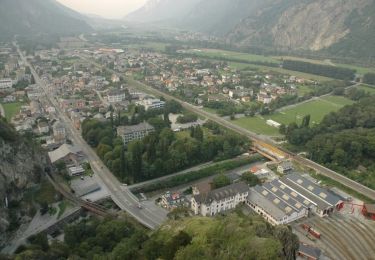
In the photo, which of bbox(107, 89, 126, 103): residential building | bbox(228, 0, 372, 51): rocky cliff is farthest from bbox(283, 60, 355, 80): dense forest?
bbox(107, 89, 126, 103): residential building

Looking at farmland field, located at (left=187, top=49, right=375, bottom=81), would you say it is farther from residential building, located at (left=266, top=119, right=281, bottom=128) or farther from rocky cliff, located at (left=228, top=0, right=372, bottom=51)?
residential building, located at (left=266, top=119, right=281, bottom=128)

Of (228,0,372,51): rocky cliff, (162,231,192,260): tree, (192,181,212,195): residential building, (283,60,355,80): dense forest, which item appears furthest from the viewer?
(228,0,372,51): rocky cliff

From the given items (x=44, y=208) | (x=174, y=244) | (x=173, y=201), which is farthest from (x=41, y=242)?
(x=173, y=201)

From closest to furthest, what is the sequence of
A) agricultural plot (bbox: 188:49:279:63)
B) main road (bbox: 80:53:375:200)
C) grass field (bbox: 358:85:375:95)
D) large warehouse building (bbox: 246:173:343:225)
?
large warehouse building (bbox: 246:173:343:225) < main road (bbox: 80:53:375:200) < grass field (bbox: 358:85:375:95) < agricultural plot (bbox: 188:49:279:63)

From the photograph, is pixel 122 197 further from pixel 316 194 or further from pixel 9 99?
pixel 9 99

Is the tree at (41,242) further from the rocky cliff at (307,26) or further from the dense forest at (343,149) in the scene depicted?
the rocky cliff at (307,26)

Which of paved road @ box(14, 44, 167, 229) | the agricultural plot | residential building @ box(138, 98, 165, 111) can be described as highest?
the agricultural plot

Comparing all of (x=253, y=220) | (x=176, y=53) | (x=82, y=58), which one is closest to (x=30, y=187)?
(x=253, y=220)
